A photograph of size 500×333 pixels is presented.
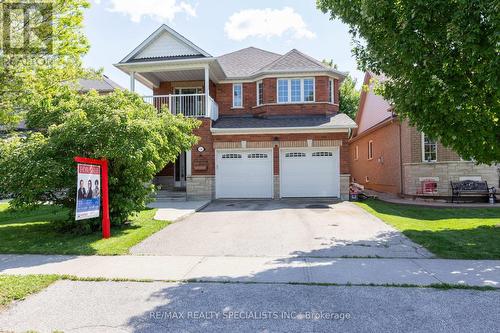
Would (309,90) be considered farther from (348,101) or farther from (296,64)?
(348,101)

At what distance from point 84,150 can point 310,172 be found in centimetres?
1097

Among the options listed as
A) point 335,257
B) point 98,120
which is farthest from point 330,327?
point 98,120

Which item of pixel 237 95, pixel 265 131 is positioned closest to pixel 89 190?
pixel 265 131

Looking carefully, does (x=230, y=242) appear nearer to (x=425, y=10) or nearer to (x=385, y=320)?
(x=385, y=320)

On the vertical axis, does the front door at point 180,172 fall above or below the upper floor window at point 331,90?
below

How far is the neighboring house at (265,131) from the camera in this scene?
56.3 feet

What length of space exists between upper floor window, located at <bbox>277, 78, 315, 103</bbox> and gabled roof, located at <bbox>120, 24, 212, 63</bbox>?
493 cm

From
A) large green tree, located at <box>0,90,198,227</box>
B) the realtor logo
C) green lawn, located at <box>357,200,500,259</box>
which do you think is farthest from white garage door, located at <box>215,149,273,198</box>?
the realtor logo

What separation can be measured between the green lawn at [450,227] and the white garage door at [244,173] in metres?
4.92

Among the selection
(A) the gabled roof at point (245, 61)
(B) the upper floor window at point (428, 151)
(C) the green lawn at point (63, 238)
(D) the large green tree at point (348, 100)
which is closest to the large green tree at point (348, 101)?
(D) the large green tree at point (348, 100)

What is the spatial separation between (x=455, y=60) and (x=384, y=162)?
14.9m

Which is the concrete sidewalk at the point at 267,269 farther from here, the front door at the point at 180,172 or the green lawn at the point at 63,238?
the front door at the point at 180,172

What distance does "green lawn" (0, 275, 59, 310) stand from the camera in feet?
15.6

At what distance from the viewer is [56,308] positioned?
14.7 ft
